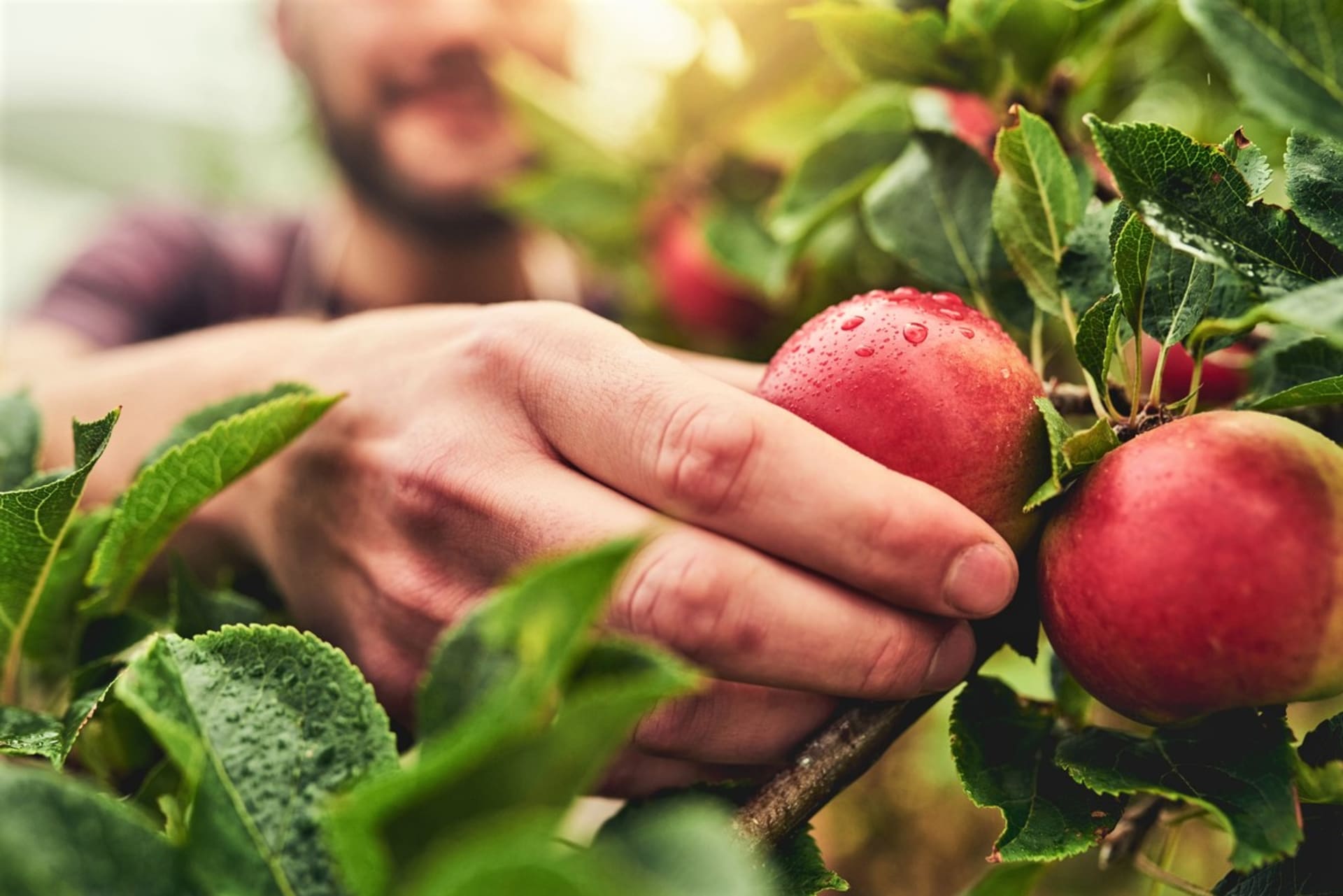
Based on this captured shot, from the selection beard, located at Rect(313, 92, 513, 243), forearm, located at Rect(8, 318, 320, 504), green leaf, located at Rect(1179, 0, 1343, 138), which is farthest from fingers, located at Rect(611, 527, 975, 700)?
beard, located at Rect(313, 92, 513, 243)

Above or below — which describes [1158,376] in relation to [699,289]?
above

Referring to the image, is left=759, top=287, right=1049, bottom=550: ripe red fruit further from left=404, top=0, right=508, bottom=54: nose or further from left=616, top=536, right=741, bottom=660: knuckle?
left=404, top=0, right=508, bottom=54: nose

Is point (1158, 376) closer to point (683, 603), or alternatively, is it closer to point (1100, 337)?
point (1100, 337)

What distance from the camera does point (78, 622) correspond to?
530 millimetres

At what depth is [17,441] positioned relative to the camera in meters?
0.54

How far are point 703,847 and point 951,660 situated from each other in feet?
0.75

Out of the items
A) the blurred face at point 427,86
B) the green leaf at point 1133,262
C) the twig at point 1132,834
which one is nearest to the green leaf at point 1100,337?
the green leaf at point 1133,262

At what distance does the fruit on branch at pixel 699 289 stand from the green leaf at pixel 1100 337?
28.9 inches

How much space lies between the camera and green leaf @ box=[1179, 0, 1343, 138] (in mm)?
335

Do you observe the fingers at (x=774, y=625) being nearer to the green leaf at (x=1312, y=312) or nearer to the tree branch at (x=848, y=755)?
the tree branch at (x=848, y=755)

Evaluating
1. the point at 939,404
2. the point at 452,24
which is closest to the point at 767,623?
the point at 939,404

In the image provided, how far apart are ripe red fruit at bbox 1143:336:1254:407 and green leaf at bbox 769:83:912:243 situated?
0.71ft

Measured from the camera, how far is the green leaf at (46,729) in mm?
396

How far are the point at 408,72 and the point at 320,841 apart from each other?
184 cm
